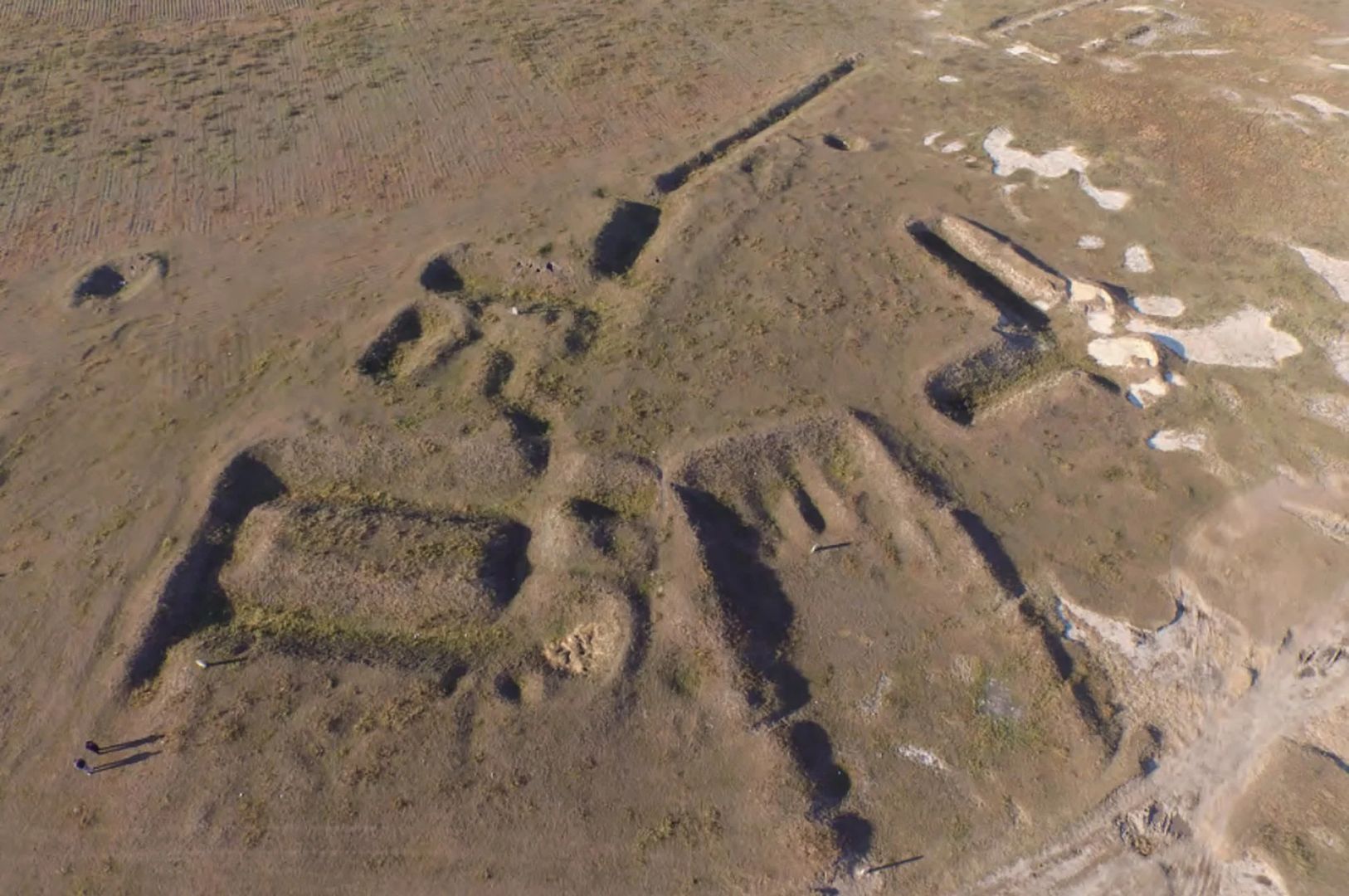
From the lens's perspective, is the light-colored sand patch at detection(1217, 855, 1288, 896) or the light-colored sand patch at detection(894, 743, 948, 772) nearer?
the light-colored sand patch at detection(1217, 855, 1288, 896)

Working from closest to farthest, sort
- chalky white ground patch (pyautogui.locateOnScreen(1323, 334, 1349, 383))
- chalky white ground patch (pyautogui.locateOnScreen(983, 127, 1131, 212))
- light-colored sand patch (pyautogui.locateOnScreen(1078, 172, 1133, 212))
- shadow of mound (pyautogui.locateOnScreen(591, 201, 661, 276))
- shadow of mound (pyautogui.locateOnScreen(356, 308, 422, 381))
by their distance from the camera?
chalky white ground patch (pyautogui.locateOnScreen(1323, 334, 1349, 383))
shadow of mound (pyautogui.locateOnScreen(356, 308, 422, 381))
shadow of mound (pyautogui.locateOnScreen(591, 201, 661, 276))
light-colored sand patch (pyautogui.locateOnScreen(1078, 172, 1133, 212))
chalky white ground patch (pyautogui.locateOnScreen(983, 127, 1131, 212))

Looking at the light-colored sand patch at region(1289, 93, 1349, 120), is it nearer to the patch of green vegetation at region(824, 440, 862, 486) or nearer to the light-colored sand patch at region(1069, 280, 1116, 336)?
the light-colored sand patch at region(1069, 280, 1116, 336)

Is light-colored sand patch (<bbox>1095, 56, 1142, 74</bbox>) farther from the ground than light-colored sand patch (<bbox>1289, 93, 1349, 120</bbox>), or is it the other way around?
light-colored sand patch (<bbox>1095, 56, 1142, 74</bbox>)

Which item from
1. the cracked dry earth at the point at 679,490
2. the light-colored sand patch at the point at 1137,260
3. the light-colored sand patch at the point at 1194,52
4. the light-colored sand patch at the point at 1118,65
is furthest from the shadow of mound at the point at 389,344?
the light-colored sand patch at the point at 1194,52

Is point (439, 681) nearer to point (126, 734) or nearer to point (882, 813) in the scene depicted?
point (126, 734)

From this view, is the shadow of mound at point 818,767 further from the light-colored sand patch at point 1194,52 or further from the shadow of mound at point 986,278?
the light-colored sand patch at point 1194,52

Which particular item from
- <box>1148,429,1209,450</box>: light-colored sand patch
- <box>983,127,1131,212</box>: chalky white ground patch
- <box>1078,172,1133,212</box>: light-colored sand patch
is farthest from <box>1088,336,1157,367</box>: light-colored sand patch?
<box>983,127,1131,212</box>: chalky white ground patch

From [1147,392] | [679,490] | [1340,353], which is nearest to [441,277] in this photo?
[679,490]
